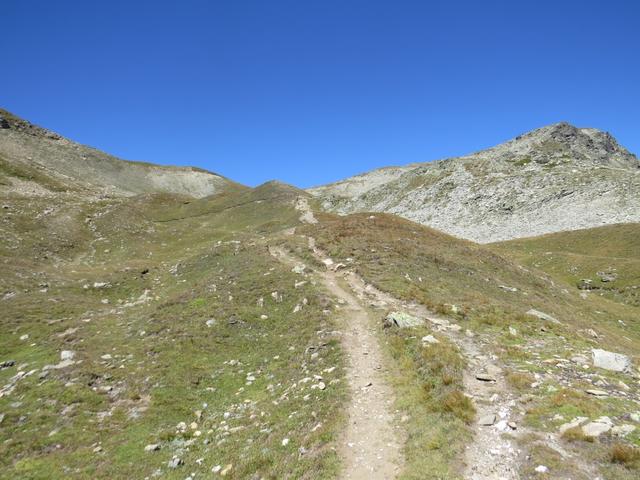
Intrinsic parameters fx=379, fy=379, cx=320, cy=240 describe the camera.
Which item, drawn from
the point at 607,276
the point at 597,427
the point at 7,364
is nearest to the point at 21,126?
the point at 7,364

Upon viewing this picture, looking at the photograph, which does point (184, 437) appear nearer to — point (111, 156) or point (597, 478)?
point (597, 478)

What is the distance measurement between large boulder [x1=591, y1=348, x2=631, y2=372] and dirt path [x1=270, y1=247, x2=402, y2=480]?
828 centimetres

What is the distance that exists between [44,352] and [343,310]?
16.4 meters

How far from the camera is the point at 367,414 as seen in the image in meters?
12.5

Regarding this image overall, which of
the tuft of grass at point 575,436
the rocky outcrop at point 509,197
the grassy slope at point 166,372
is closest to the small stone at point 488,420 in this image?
the tuft of grass at point 575,436

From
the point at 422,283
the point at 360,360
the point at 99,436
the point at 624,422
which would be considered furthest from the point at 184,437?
the point at 422,283

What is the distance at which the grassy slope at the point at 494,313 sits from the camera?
1077 centimetres

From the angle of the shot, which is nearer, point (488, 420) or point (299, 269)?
point (488, 420)

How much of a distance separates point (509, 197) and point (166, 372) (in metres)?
93.2

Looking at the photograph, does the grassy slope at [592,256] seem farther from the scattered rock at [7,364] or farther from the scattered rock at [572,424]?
the scattered rock at [7,364]

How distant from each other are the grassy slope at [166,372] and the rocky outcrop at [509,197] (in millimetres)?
66289

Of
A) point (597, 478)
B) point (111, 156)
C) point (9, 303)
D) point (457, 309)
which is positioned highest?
point (111, 156)

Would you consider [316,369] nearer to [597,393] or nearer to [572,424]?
[572,424]

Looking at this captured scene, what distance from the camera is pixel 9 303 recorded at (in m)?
27.2
